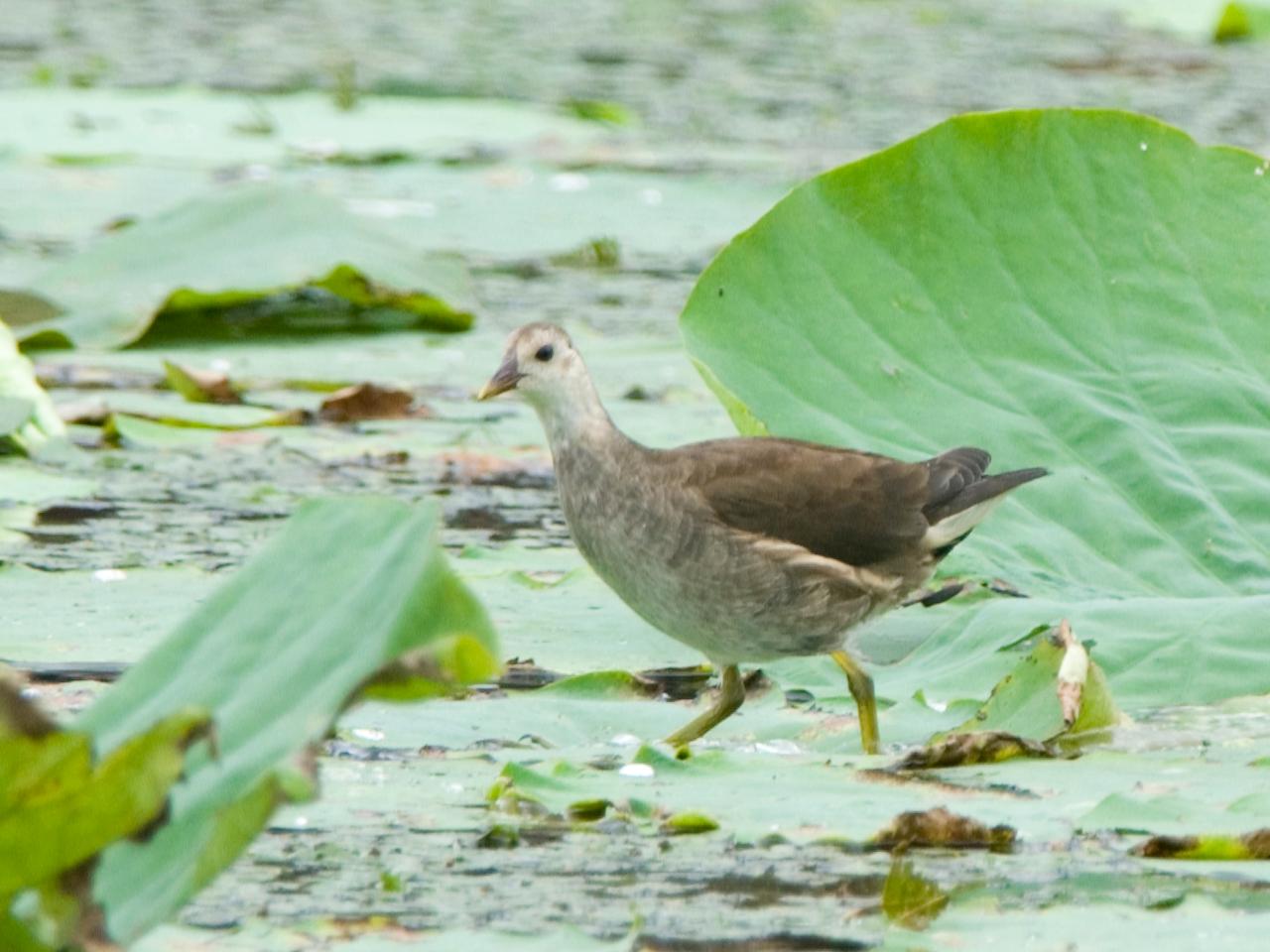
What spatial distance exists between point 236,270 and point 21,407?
3.95 ft

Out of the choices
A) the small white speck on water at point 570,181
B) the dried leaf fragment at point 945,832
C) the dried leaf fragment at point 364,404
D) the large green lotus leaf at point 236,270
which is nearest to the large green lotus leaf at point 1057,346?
the dried leaf fragment at point 945,832

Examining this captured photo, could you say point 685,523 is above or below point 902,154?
below

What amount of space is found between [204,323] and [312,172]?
2.25 meters

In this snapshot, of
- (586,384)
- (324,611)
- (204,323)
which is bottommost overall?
(204,323)

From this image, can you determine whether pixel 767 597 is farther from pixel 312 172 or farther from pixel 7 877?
pixel 312 172

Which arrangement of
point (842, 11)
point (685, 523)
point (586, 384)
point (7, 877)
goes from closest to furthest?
point (7, 877) < point (685, 523) < point (586, 384) < point (842, 11)

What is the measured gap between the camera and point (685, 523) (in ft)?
10.6

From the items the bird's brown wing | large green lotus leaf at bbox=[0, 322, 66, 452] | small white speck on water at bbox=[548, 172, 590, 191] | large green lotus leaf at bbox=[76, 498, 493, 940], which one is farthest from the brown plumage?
small white speck on water at bbox=[548, 172, 590, 191]

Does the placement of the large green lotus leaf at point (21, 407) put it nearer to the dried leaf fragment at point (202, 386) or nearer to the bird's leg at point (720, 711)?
the dried leaf fragment at point (202, 386)

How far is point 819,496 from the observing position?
10.7ft

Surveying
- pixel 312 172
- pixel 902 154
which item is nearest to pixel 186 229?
pixel 312 172

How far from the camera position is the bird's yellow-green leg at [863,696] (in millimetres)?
2693

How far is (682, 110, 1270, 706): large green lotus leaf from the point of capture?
2883 millimetres

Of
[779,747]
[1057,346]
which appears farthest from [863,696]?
[1057,346]
